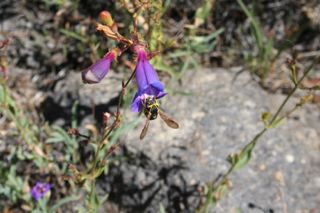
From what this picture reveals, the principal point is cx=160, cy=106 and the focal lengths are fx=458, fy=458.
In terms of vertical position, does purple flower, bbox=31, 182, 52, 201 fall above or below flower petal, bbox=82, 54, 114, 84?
below

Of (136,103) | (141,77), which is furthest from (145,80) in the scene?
(136,103)

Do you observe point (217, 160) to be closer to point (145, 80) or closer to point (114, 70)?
point (114, 70)

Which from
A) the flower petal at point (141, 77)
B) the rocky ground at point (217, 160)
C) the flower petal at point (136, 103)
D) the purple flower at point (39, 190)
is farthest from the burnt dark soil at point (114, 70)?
the flower petal at point (141, 77)

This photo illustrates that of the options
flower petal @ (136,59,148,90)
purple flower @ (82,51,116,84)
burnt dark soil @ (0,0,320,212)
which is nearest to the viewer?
purple flower @ (82,51,116,84)

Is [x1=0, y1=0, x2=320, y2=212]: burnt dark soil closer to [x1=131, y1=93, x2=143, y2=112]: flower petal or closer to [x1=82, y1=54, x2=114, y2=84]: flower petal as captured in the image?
[x1=131, y1=93, x2=143, y2=112]: flower petal

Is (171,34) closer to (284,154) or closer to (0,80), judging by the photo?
(284,154)

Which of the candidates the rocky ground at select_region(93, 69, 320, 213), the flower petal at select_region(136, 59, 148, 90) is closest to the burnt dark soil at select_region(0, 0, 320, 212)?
the rocky ground at select_region(93, 69, 320, 213)

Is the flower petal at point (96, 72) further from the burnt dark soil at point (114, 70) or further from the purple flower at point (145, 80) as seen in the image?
the burnt dark soil at point (114, 70)

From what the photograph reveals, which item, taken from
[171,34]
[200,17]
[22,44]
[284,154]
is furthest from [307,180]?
[22,44]
